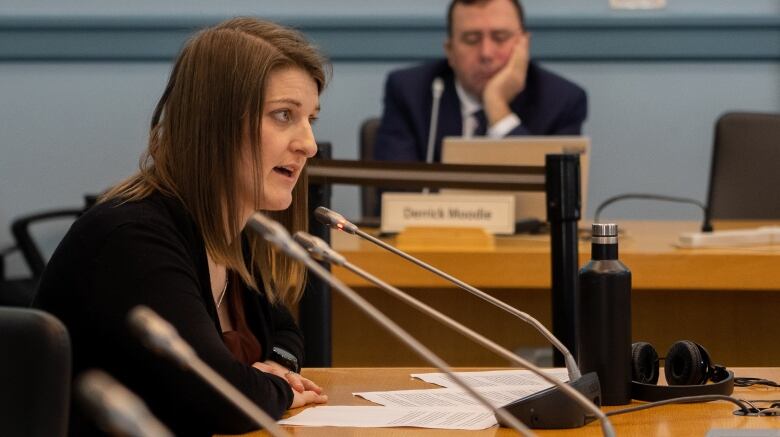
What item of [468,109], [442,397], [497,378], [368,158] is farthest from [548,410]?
[468,109]

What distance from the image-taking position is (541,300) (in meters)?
3.01

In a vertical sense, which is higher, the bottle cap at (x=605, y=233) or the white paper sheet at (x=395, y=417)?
the bottle cap at (x=605, y=233)

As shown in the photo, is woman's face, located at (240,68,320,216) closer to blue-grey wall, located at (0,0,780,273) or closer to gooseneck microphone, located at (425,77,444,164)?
gooseneck microphone, located at (425,77,444,164)

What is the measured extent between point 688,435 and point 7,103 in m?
4.26

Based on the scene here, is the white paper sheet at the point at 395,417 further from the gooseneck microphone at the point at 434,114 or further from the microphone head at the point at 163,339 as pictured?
the gooseneck microphone at the point at 434,114

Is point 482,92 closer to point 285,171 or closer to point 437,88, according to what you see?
point 437,88

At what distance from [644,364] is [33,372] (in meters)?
0.88

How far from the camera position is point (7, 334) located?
1.31m

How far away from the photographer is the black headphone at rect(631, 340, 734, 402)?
1.70m

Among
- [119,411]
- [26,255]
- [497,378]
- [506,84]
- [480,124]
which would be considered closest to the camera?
[119,411]

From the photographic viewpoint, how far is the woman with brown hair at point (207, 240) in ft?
5.65

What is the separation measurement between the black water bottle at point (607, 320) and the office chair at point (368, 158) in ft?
7.94

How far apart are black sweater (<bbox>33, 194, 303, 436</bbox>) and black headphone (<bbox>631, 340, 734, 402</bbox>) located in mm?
503

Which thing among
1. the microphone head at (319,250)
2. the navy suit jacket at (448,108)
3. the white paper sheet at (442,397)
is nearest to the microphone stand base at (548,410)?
the white paper sheet at (442,397)
